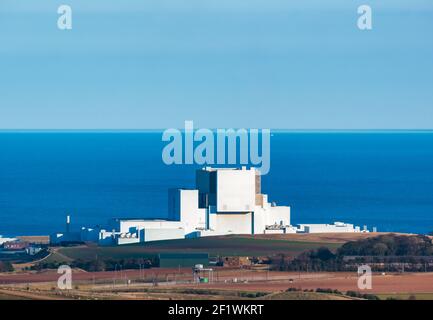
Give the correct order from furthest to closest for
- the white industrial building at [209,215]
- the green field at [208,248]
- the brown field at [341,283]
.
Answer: the white industrial building at [209,215], the green field at [208,248], the brown field at [341,283]

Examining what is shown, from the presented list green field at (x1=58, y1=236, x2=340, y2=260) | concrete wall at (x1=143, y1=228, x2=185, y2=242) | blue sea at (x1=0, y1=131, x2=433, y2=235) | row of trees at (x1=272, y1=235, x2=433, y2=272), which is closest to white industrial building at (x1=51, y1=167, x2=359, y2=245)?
concrete wall at (x1=143, y1=228, x2=185, y2=242)

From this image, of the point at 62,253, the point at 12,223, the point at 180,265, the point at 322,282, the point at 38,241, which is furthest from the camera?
the point at 12,223

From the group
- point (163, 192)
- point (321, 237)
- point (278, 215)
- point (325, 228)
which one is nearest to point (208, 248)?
point (321, 237)

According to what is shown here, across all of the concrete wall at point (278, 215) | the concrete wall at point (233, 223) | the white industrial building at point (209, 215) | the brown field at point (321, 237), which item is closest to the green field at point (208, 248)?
the brown field at point (321, 237)

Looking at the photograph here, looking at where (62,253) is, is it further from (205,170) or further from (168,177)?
(168,177)

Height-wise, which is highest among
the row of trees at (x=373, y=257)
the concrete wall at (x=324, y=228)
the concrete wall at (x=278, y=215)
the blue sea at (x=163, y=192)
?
the blue sea at (x=163, y=192)

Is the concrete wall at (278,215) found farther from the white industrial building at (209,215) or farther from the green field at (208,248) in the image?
the green field at (208,248)
